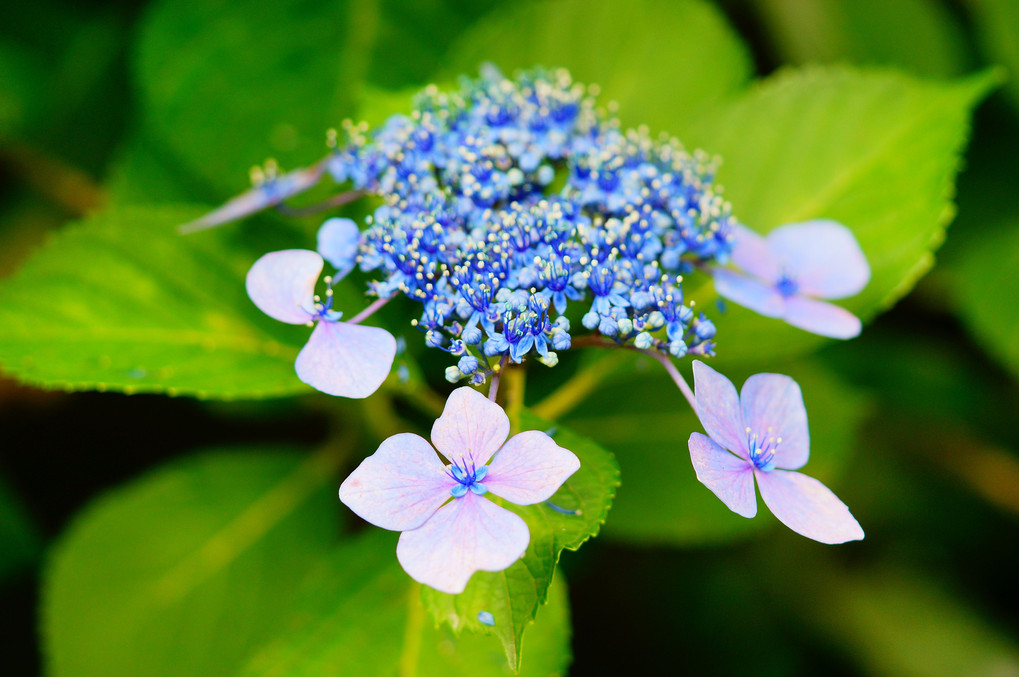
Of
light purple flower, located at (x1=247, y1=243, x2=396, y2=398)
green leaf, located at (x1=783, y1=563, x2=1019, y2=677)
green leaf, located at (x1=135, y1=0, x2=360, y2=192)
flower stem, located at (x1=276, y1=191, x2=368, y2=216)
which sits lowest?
green leaf, located at (x1=783, y1=563, x2=1019, y2=677)

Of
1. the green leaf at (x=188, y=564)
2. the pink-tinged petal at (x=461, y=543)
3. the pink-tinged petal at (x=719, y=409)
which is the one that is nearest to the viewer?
the pink-tinged petal at (x=461, y=543)

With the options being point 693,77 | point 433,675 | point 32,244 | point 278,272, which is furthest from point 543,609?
point 32,244

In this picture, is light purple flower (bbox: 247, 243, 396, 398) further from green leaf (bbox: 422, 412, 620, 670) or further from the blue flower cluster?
green leaf (bbox: 422, 412, 620, 670)

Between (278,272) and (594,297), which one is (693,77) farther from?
(278,272)

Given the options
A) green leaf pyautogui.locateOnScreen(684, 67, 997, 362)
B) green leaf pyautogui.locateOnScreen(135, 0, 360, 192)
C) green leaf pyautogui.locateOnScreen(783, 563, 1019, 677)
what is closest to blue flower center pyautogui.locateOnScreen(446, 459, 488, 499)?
green leaf pyautogui.locateOnScreen(684, 67, 997, 362)

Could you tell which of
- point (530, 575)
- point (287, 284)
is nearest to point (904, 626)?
point (530, 575)

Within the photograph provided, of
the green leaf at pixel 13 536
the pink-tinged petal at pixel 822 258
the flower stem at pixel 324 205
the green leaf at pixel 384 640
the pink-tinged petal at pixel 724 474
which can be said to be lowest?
the green leaf at pixel 384 640

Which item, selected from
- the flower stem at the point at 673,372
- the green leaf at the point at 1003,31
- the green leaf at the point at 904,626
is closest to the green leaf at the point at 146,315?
the flower stem at the point at 673,372

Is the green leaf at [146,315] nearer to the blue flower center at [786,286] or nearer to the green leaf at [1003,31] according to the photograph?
the blue flower center at [786,286]
